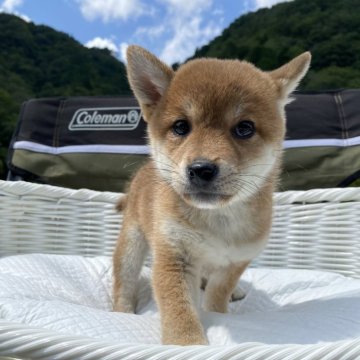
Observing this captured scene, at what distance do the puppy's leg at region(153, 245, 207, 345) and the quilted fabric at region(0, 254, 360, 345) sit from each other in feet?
0.24

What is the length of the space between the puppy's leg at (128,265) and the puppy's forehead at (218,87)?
596mm

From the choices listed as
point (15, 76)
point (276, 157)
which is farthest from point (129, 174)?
point (15, 76)

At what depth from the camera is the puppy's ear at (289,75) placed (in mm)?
1452

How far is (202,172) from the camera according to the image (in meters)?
1.13

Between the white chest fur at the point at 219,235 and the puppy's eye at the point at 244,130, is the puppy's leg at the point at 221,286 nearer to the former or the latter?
the white chest fur at the point at 219,235

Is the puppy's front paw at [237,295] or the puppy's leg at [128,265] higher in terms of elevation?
the puppy's leg at [128,265]

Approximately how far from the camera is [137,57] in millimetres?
1449

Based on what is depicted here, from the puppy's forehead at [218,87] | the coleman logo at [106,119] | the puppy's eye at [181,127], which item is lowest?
the puppy's eye at [181,127]

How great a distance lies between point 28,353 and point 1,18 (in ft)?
24.9

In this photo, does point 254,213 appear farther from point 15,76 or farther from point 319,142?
point 15,76

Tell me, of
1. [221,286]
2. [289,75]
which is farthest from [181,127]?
[221,286]

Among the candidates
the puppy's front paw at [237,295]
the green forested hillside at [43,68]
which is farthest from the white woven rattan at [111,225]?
the green forested hillside at [43,68]

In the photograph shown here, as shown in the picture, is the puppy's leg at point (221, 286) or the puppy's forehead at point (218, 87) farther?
the puppy's leg at point (221, 286)

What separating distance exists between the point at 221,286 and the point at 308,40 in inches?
163
